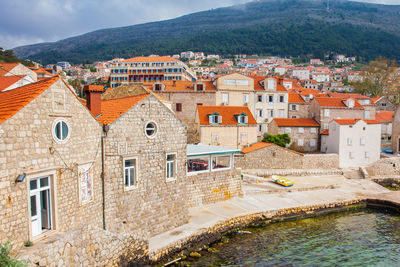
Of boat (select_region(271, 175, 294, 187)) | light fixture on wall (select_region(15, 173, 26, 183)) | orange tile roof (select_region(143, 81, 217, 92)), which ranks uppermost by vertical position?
orange tile roof (select_region(143, 81, 217, 92))

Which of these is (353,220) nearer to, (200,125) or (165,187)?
(165,187)

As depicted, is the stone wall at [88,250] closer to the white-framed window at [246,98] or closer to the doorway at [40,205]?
the doorway at [40,205]

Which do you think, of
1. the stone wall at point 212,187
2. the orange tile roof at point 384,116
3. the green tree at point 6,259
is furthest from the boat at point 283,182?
the orange tile roof at point 384,116

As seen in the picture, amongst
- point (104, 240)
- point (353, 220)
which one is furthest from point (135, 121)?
point (353, 220)

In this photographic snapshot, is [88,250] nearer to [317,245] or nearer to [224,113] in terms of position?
[317,245]

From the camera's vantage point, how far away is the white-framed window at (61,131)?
10.5m

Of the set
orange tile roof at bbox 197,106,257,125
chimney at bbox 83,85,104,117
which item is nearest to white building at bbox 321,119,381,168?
orange tile roof at bbox 197,106,257,125

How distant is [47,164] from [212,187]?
39.0 feet

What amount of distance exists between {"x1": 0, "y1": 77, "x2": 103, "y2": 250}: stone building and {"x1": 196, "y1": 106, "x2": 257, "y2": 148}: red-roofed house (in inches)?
866

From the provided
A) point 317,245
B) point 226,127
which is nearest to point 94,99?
point 317,245

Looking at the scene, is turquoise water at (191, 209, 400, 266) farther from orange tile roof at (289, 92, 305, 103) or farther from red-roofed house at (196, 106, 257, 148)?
orange tile roof at (289, 92, 305, 103)

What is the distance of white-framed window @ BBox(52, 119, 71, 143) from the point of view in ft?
34.3

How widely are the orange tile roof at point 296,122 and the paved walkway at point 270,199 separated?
10090mm

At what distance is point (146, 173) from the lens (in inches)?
563
